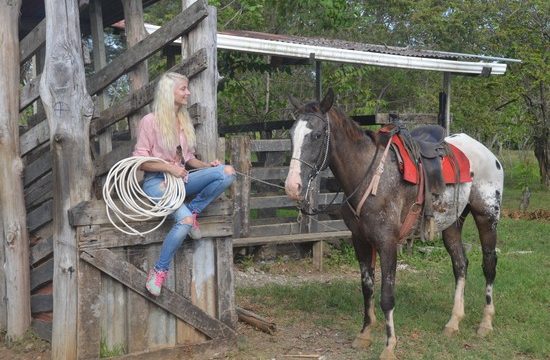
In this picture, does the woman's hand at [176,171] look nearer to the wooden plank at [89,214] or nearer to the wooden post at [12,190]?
the wooden plank at [89,214]

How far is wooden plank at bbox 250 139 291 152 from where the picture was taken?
8492mm

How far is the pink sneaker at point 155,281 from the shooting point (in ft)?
15.5

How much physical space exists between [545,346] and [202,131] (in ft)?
11.9

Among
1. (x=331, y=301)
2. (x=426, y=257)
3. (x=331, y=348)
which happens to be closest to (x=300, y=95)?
(x=426, y=257)

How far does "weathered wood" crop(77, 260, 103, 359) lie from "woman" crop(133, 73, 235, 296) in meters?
0.40

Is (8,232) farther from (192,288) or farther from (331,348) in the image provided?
(331,348)

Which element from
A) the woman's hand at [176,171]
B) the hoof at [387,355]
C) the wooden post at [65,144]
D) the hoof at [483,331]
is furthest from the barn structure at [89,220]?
the hoof at [483,331]

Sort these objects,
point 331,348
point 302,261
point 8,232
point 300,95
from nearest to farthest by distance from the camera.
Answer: point 8,232
point 331,348
point 302,261
point 300,95

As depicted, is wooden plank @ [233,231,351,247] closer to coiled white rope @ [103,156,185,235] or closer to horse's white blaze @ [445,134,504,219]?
horse's white blaze @ [445,134,504,219]

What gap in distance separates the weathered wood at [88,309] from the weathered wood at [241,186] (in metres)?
3.52

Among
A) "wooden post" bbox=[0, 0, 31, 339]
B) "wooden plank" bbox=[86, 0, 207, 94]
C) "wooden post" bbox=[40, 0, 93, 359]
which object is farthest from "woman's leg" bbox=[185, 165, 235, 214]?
"wooden post" bbox=[0, 0, 31, 339]

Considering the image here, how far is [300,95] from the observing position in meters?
17.8

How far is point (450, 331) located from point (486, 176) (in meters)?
1.67

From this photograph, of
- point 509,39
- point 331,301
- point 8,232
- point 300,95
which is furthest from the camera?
point 509,39
